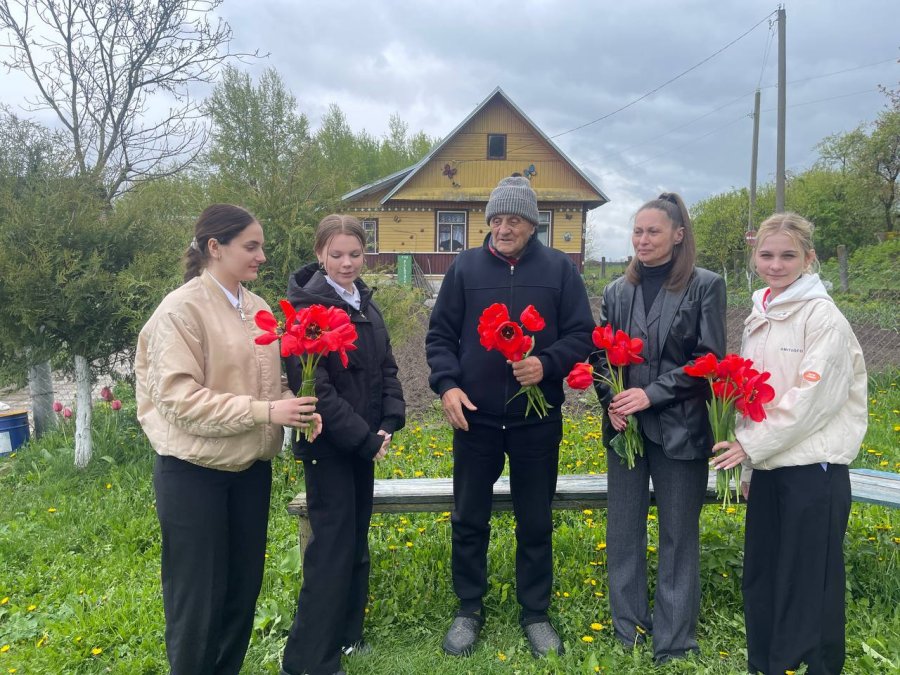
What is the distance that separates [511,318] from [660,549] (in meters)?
1.22

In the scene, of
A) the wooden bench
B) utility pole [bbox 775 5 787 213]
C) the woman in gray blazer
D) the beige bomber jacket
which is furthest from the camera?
utility pole [bbox 775 5 787 213]

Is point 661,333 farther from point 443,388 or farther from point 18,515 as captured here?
point 18,515

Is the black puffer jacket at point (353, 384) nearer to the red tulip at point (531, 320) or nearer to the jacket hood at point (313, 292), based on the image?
the jacket hood at point (313, 292)

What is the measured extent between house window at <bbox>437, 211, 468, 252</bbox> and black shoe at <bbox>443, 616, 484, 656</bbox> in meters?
20.4

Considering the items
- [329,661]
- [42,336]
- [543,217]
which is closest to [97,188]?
[42,336]

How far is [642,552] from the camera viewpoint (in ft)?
9.30

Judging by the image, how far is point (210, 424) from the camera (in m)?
2.12

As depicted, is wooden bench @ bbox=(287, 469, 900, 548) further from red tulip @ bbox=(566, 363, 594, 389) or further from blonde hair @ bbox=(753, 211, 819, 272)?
blonde hair @ bbox=(753, 211, 819, 272)

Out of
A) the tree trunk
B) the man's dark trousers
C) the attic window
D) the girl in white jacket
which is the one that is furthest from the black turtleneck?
the attic window

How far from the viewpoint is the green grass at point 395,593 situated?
2.76 metres

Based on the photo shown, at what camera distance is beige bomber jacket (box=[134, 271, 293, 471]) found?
6.97 ft

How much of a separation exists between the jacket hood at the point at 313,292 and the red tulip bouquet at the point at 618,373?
97 centimetres

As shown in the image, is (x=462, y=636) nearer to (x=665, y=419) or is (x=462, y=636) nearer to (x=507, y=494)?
(x=507, y=494)

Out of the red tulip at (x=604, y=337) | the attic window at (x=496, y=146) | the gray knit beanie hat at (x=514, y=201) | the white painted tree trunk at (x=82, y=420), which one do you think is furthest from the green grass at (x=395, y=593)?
the attic window at (x=496, y=146)
